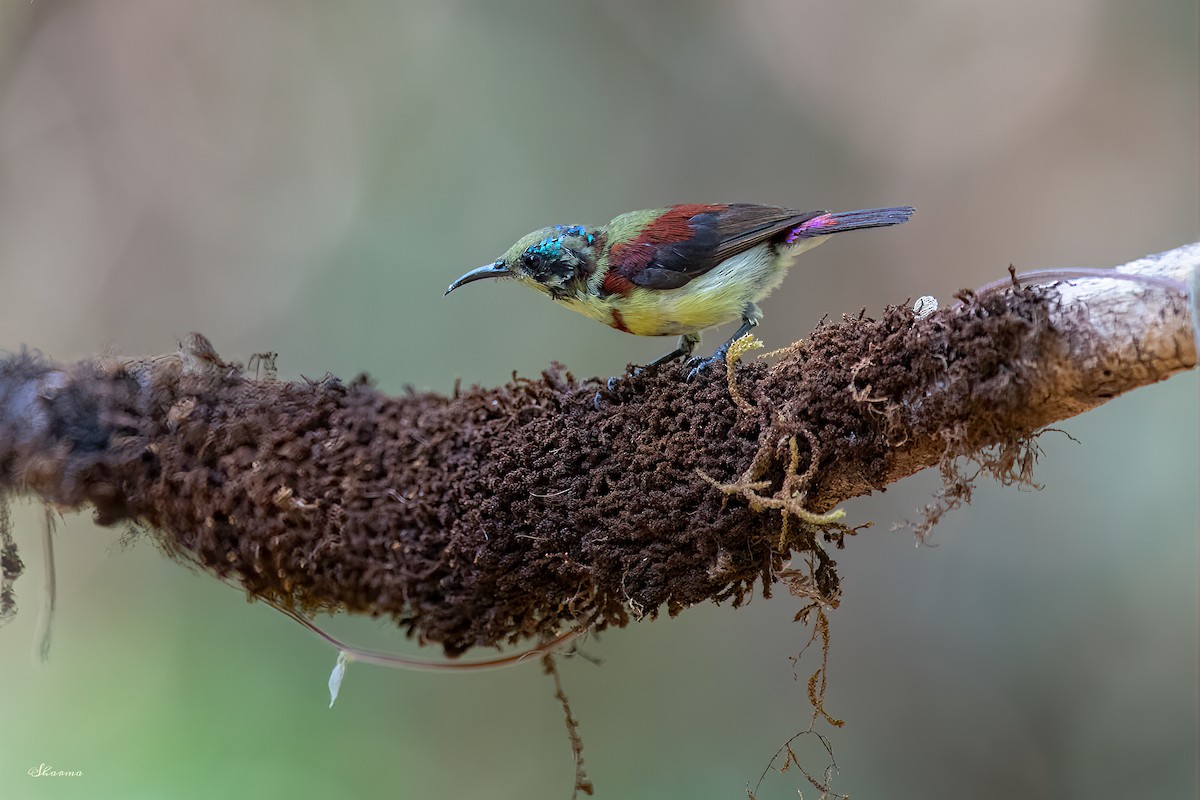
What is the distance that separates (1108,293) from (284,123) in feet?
14.0

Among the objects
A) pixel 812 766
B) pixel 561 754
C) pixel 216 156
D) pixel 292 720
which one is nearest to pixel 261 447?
pixel 292 720

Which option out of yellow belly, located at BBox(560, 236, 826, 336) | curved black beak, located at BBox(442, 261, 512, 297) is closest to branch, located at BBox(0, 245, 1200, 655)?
yellow belly, located at BBox(560, 236, 826, 336)

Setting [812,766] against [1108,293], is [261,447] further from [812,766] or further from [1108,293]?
[812,766]

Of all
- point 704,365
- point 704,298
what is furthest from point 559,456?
point 704,298

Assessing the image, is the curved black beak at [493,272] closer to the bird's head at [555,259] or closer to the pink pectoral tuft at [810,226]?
the bird's head at [555,259]

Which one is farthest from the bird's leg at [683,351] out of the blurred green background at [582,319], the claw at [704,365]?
the blurred green background at [582,319]

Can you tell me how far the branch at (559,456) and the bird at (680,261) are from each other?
50cm

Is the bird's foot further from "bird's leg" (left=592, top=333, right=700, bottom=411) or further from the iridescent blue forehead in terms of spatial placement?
the iridescent blue forehead

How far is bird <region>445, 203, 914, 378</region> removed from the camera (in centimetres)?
226

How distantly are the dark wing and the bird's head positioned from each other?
0.12 m

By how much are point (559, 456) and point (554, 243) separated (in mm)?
827

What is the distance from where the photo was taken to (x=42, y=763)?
2.70 meters

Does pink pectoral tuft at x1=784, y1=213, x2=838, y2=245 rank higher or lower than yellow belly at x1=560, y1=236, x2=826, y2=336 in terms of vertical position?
higher

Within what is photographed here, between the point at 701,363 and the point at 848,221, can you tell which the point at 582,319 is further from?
the point at 701,363
